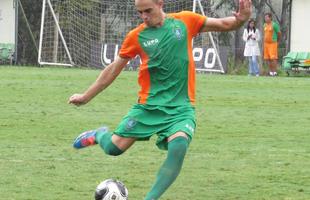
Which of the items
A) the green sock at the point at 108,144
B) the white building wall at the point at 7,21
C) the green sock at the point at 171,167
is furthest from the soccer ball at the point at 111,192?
the white building wall at the point at 7,21

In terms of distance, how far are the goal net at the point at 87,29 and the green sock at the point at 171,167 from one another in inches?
969

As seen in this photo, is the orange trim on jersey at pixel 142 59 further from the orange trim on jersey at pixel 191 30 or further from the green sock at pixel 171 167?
the green sock at pixel 171 167

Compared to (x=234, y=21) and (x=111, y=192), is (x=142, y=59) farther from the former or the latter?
(x=111, y=192)

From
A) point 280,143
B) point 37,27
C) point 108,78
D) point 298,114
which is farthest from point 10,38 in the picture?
point 108,78

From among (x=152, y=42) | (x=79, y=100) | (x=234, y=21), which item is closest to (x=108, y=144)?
(x=79, y=100)

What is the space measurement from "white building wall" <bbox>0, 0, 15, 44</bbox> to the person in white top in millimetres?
9997

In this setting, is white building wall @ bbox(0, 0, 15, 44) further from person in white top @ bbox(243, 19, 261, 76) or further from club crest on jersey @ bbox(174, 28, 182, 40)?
club crest on jersey @ bbox(174, 28, 182, 40)

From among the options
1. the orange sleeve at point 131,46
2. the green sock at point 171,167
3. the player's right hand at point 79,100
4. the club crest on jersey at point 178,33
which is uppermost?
the club crest on jersey at point 178,33

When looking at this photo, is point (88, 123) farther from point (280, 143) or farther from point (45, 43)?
point (45, 43)

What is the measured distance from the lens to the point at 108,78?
303 inches

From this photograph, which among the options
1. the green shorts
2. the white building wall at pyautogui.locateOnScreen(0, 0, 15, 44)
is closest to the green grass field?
the green shorts

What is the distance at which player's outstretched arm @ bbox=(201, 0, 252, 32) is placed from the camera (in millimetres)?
7337

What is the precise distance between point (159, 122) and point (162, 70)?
0.42 meters

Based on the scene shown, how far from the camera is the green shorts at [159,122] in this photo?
7.28 meters
